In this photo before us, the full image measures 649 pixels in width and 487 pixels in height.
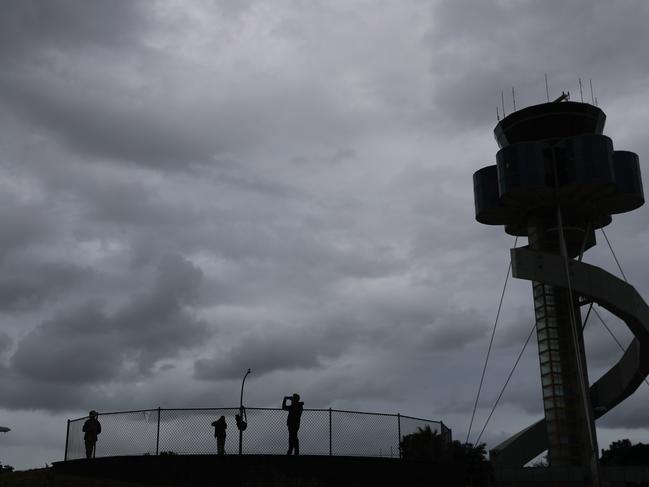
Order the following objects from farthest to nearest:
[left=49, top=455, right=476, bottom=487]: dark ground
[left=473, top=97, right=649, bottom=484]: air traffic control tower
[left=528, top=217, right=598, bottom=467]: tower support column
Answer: [left=528, top=217, right=598, bottom=467]: tower support column, [left=473, top=97, right=649, bottom=484]: air traffic control tower, [left=49, top=455, right=476, bottom=487]: dark ground

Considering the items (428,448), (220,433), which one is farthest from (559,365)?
(220,433)

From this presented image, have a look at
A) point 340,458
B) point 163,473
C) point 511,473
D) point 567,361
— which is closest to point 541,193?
point 567,361

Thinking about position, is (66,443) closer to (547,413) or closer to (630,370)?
(547,413)

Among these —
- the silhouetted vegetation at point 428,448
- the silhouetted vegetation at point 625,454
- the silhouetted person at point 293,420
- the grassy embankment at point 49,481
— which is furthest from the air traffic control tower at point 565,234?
the silhouetted vegetation at point 625,454

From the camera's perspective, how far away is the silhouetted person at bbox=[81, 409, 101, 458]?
100 ft

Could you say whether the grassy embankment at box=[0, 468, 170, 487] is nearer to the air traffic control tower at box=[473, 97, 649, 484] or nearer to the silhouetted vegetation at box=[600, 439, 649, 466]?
the air traffic control tower at box=[473, 97, 649, 484]

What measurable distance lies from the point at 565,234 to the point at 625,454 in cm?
9477

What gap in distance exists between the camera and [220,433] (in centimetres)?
2817

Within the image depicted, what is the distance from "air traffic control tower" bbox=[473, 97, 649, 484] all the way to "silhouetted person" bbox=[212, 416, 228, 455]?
84.8 feet

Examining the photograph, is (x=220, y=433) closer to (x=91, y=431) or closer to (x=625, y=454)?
(x=91, y=431)

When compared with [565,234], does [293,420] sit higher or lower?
lower

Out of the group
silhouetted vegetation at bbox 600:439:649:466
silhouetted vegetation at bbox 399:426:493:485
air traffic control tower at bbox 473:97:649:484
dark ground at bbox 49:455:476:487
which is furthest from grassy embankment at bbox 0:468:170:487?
silhouetted vegetation at bbox 600:439:649:466

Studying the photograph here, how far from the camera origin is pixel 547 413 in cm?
5522

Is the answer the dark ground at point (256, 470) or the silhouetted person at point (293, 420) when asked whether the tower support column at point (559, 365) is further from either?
the silhouetted person at point (293, 420)
